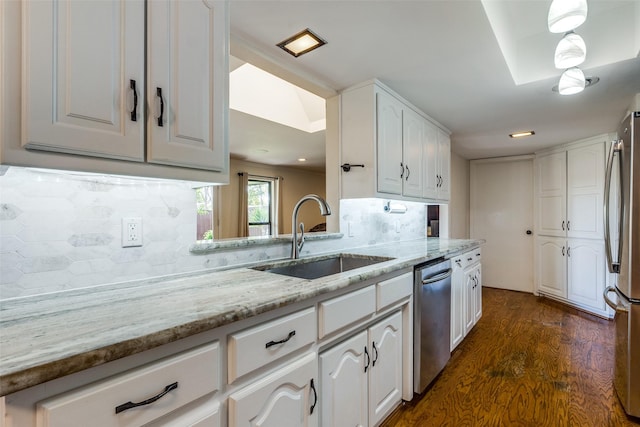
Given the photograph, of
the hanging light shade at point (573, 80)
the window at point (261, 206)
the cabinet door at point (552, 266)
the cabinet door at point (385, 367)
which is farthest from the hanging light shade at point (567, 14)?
the window at point (261, 206)

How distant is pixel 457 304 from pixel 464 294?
218mm

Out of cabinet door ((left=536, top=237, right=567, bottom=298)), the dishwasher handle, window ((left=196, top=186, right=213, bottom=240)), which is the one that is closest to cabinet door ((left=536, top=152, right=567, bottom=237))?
cabinet door ((left=536, top=237, right=567, bottom=298))

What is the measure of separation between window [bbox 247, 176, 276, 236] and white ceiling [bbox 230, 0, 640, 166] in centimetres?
310

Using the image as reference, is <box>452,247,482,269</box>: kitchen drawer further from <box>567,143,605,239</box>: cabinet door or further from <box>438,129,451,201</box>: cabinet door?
<box>567,143,605,239</box>: cabinet door

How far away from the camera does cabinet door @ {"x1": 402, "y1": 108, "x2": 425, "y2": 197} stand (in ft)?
8.62

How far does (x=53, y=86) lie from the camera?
31.7 inches

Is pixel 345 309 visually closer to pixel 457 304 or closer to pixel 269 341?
pixel 269 341

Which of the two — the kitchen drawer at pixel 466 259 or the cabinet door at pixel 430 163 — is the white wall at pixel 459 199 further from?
the cabinet door at pixel 430 163

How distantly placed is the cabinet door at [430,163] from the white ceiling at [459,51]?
0.17 metres

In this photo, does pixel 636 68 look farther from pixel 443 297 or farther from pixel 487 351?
pixel 487 351

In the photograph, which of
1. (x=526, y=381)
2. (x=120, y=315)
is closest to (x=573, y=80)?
(x=526, y=381)

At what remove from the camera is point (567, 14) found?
53.6 inches

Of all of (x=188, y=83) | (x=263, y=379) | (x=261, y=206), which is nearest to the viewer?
(x=263, y=379)

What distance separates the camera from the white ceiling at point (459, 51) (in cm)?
149
